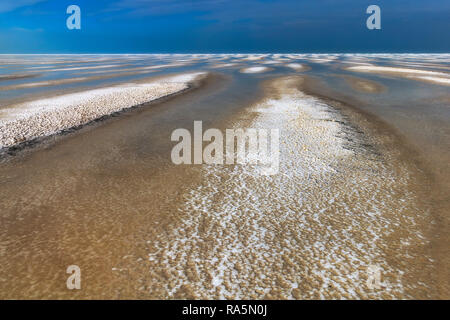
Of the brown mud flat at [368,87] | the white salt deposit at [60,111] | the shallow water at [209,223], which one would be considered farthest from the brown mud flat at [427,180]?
the white salt deposit at [60,111]

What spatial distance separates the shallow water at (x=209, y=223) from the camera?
4414 mm

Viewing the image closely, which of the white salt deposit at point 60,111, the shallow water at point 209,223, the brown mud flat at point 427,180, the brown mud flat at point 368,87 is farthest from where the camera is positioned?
the brown mud flat at point 368,87

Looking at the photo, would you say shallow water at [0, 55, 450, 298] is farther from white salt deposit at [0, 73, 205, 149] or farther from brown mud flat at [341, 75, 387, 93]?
brown mud flat at [341, 75, 387, 93]

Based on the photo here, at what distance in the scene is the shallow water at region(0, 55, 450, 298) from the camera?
4414 mm

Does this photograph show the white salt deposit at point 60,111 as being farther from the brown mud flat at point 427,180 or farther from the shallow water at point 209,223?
the brown mud flat at point 427,180

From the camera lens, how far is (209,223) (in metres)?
5.94

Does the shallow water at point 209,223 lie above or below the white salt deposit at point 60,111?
below

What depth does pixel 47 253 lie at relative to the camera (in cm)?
503

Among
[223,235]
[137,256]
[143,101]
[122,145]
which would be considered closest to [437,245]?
[223,235]

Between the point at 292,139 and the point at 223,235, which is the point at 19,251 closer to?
the point at 223,235

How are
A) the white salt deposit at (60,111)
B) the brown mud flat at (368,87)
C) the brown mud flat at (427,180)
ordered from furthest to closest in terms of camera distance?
the brown mud flat at (368,87), the white salt deposit at (60,111), the brown mud flat at (427,180)
